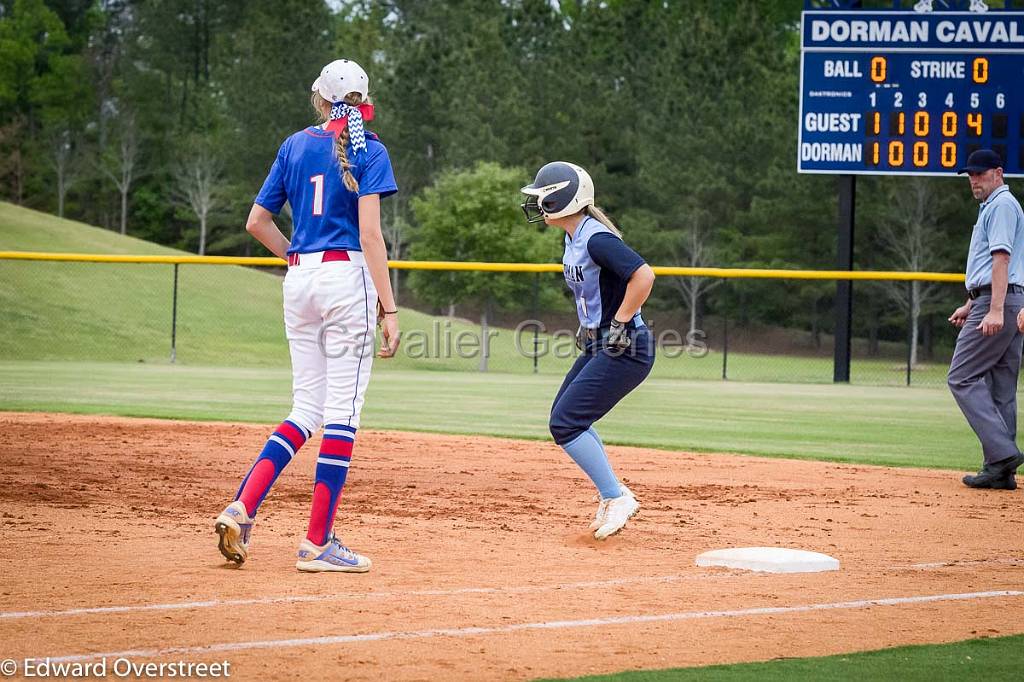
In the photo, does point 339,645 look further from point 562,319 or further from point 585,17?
point 585,17

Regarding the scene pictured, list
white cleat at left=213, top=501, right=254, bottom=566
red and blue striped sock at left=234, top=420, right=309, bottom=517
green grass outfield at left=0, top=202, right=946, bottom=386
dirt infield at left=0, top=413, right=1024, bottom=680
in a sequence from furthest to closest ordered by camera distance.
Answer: green grass outfield at left=0, top=202, right=946, bottom=386 < red and blue striped sock at left=234, top=420, right=309, bottom=517 < white cleat at left=213, top=501, right=254, bottom=566 < dirt infield at left=0, top=413, right=1024, bottom=680

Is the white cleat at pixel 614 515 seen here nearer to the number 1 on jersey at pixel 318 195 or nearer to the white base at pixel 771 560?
the white base at pixel 771 560

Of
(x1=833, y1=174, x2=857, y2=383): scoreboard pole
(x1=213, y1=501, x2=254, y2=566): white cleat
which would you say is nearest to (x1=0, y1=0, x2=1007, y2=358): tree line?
(x1=833, y1=174, x2=857, y2=383): scoreboard pole

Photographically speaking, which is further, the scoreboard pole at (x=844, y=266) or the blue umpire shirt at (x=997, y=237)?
the scoreboard pole at (x=844, y=266)

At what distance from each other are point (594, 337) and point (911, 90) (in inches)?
541

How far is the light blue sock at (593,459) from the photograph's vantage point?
6.23m

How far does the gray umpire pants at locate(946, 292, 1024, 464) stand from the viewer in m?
8.39

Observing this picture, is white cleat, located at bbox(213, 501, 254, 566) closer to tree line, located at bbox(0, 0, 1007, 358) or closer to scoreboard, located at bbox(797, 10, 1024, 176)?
scoreboard, located at bbox(797, 10, 1024, 176)

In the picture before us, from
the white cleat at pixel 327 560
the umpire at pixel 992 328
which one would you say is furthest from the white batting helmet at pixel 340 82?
the umpire at pixel 992 328

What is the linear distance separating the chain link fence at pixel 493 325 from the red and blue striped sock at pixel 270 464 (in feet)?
52.1

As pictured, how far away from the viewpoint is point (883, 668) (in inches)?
156

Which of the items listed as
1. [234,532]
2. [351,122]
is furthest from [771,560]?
[351,122]

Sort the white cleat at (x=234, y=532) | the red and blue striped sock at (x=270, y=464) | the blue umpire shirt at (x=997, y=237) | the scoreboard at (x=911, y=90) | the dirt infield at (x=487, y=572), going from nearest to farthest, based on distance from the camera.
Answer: the dirt infield at (x=487, y=572), the white cleat at (x=234, y=532), the red and blue striped sock at (x=270, y=464), the blue umpire shirt at (x=997, y=237), the scoreboard at (x=911, y=90)

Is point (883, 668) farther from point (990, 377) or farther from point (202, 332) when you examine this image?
point (202, 332)
